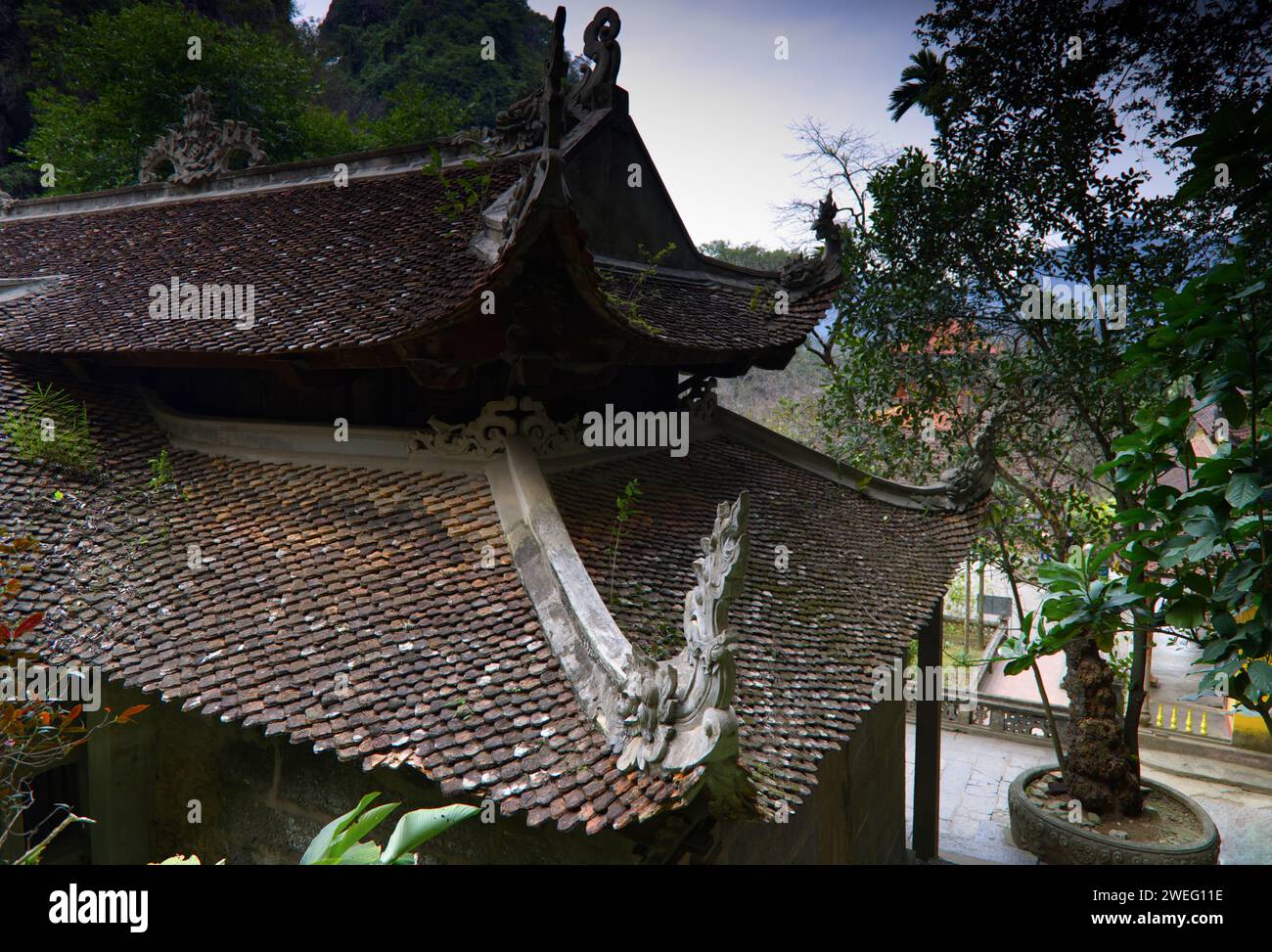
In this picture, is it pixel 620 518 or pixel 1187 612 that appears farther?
Answer: pixel 620 518

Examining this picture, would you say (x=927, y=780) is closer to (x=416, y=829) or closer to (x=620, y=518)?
(x=620, y=518)

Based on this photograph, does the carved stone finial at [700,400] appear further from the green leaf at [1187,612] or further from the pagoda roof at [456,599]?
the green leaf at [1187,612]

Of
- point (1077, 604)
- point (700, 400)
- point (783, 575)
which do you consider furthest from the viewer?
point (700, 400)

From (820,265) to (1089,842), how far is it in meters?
8.59

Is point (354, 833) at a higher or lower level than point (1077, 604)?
lower

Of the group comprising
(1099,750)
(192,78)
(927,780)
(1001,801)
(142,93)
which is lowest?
(1001,801)

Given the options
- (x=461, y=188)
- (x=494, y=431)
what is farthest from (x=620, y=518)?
(x=461, y=188)

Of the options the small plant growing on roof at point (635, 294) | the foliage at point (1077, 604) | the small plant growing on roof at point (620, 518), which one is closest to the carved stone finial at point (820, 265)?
the small plant growing on roof at point (635, 294)

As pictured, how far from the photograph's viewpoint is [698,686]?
414 cm

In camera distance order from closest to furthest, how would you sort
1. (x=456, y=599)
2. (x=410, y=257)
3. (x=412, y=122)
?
(x=456, y=599) < (x=410, y=257) < (x=412, y=122)
